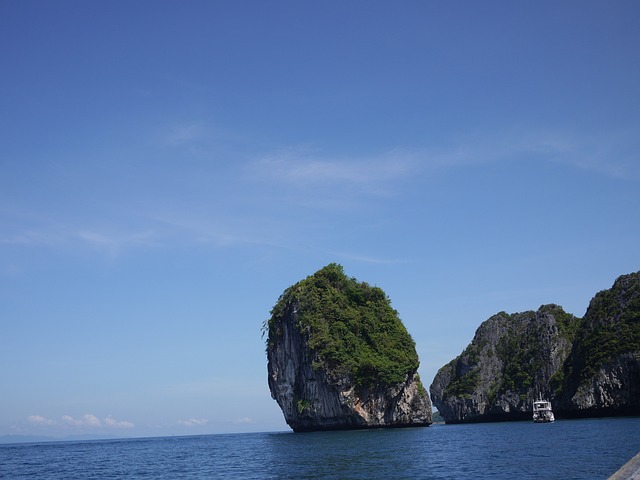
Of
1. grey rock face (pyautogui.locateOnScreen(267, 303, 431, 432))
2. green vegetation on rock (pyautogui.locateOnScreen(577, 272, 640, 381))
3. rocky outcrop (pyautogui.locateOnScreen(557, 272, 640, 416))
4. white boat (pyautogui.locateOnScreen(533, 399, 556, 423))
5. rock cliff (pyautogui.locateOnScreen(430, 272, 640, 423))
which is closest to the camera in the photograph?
grey rock face (pyautogui.locateOnScreen(267, 303, 431, 432))

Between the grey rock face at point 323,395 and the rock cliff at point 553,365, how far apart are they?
24.4 m

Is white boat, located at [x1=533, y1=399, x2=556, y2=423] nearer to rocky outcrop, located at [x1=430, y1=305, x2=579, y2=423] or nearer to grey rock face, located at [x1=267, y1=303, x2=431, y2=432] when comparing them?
grey rock face, located at [x1=267, y1=303, x2=431, y2=432]

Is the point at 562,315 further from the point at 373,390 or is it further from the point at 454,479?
the point at 454,479

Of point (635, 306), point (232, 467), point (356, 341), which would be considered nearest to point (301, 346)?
point (356, 341)

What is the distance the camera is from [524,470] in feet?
87.8

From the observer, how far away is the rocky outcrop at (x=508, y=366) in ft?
353

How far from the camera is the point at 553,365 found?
106 meters

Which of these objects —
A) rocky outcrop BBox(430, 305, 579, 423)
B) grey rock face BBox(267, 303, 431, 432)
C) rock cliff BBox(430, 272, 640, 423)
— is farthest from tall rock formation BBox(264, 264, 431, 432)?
rocky outcrop BBox(430, 305, 579, 423)

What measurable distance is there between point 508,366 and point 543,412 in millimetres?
34853

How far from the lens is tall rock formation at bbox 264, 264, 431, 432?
2873 inches

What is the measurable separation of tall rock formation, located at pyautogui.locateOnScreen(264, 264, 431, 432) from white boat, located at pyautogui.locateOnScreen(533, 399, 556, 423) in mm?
15198

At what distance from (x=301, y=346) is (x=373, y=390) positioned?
439 inches

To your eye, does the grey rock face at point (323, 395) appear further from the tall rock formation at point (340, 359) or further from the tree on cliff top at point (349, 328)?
the tree on cliff top at point (349, 328)

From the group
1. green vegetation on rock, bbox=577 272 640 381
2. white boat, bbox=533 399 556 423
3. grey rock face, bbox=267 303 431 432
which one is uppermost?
green vegetation on rock, bbox=577 272 640 381
